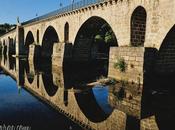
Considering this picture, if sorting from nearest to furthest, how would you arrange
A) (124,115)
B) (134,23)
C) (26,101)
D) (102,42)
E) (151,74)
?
(124,115) → (26,101) → (151,74) → (134,23) → (102,42)

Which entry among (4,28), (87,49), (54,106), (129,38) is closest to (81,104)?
(54,106)

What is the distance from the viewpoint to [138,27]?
28.8 m

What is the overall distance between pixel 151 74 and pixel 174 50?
415 centimetres

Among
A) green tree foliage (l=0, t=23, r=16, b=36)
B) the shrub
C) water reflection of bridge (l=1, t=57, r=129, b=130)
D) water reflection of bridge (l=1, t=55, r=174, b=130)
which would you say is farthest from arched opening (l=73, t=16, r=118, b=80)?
green tree foliage (l=0, t=23, r=16, b=36)

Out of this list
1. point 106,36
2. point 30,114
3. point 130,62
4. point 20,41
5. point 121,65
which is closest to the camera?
point 30,114

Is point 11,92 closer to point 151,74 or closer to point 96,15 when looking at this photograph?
point 151,74

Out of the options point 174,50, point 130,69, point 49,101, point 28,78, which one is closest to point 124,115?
point 49,101

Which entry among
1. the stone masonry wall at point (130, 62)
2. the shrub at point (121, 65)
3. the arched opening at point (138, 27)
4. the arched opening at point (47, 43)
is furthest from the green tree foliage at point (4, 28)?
the shrub at point (121, 65)

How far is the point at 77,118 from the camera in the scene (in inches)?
640

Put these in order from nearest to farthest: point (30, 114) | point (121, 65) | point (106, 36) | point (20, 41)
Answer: point (30, 114) → point (121, 65) → point (106, 36) → point (20, 41)

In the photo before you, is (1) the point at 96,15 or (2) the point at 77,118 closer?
(2) the point at 77,118

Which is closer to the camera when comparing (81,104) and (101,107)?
(101,107)

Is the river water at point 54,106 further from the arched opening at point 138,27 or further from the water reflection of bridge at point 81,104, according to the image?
the arched opening at point 138,27

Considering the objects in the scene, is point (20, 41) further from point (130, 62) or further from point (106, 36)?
point (130, 62)
